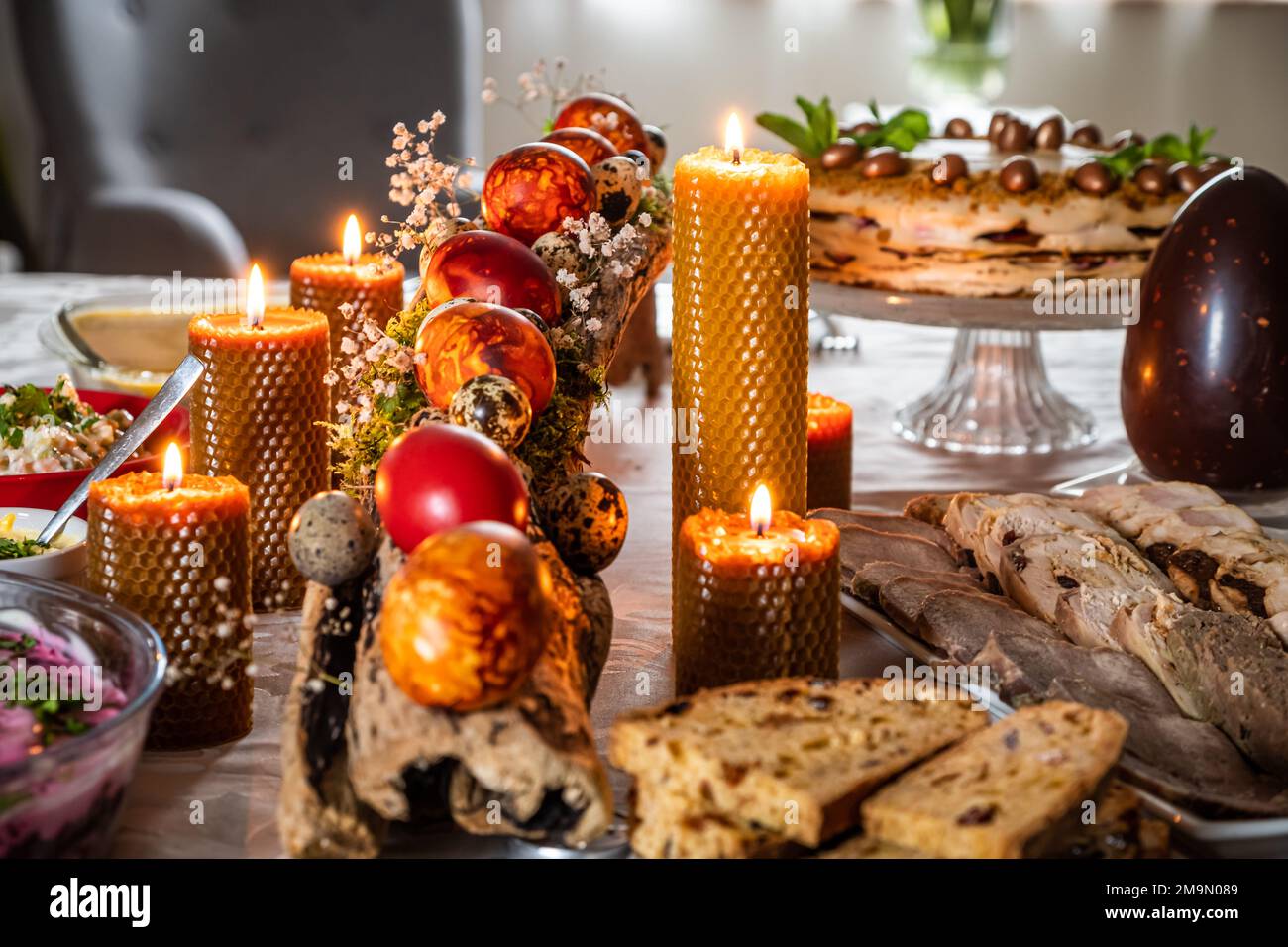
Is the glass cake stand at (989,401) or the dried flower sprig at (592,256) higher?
the dried flower sprig at (592,256)

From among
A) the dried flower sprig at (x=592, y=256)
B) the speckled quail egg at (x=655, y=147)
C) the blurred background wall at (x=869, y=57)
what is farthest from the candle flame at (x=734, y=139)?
the blurred background wall at (x=869, y=57)

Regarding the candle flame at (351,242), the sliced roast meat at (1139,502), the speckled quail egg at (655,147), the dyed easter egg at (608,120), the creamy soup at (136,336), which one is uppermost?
the dyed easter egg at (608,120)

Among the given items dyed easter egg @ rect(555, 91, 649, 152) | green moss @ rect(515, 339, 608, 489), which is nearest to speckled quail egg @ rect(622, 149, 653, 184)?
dyed easter egg @ rect(555, 91, 649, 152)

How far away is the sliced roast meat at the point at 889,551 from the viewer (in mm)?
1290

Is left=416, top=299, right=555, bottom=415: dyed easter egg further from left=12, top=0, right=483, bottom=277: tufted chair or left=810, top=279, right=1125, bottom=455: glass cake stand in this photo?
left=12, top=0, right=483, bottom=277: tufted chair

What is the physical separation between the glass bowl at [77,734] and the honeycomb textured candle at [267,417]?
1.00 feet

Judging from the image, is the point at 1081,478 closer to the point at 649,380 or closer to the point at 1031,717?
the point at 649,380

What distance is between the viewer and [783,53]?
16.0 ft

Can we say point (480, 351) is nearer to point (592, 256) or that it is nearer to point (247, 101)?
point (592, 256)

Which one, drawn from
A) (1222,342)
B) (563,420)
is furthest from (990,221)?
(563,420)

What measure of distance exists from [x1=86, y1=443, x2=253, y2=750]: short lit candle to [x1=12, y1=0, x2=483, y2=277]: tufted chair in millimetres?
2437

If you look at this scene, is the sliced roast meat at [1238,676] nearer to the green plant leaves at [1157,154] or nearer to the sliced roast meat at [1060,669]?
the sliced roast meat at [1060,669]

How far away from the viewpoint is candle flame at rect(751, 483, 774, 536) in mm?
1028
